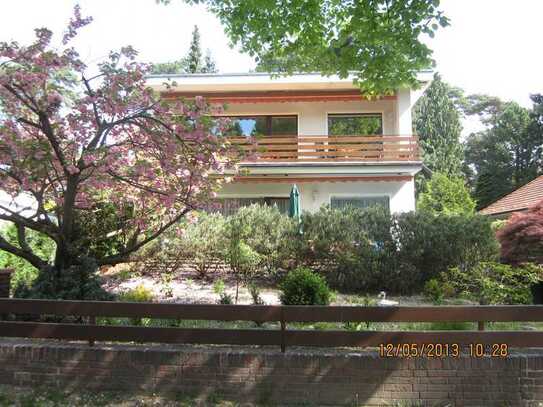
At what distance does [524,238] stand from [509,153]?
3678cm

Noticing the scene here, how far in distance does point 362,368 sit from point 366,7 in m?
5.18

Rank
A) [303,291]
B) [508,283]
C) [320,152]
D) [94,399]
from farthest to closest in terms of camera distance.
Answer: [320,152]
[508,283]
[303,291]
[94,399]

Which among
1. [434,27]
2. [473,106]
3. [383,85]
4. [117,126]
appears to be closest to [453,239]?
[383,85]

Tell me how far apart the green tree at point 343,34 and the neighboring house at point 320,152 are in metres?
7.75

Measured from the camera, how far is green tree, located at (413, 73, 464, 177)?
38281mm

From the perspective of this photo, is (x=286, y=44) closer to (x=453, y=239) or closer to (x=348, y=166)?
(x=453, y=239)

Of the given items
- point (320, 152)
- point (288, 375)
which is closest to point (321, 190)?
point (320, 152)

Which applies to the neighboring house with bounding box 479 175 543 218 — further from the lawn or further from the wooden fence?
the wooden fence

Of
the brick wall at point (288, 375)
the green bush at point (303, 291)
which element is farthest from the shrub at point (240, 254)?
the brick wall at point (288, 375)

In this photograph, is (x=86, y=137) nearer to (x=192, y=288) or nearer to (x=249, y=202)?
(x=192, y=288)

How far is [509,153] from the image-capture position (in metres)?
41.0

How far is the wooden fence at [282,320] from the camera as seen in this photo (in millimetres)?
4820

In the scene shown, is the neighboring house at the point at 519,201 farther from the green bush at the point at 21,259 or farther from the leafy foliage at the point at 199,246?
the green bush at the point at 21,259

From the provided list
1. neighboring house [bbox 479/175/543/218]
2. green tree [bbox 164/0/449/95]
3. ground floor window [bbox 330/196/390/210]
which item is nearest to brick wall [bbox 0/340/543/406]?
green tree [bbox 164/0/449/95]
